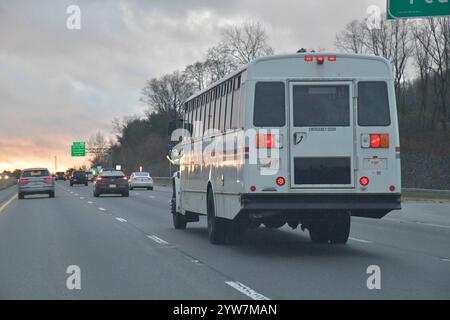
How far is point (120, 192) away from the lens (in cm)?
4912

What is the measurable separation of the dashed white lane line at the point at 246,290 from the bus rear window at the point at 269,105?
3702 millimetres

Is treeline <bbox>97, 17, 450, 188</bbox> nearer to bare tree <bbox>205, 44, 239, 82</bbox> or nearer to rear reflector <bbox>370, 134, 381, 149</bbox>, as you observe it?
bare tree <bbox>205, 44, 239, 82</bbox>

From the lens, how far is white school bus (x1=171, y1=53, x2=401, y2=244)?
562 inches

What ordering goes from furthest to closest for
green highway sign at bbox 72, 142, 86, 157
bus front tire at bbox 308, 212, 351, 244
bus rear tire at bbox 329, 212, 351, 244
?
green highway sign at bbox 72, 142, 86, 157 < bus front tire at bbox 308, 212, 351, 244 < bus rear tire at bbox 329, 212, 351, 244

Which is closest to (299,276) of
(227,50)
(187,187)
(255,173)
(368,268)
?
(368,268)

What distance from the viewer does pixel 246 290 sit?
10672 millimetres

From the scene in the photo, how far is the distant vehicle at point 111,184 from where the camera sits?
159 feet

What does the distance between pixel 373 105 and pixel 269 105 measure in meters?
1.78

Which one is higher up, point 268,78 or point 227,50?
point 227,50

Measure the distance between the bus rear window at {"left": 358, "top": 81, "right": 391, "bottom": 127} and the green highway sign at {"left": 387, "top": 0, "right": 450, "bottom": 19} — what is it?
23.9 ft

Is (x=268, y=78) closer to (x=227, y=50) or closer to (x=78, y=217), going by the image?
(x=78, y=217)

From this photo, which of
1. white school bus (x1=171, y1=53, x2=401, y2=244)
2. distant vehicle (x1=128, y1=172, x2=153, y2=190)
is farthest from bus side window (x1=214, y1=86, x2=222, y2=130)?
distant vehicle (x1=128, y1=172, x2=153, y2=190)

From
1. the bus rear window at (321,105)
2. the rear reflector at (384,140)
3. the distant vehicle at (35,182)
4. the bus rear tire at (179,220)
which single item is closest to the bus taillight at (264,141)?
the bus rear window at (321,105)
